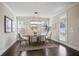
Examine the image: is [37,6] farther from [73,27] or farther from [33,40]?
[33,40]

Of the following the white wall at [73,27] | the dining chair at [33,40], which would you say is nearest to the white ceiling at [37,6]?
the white wall at [73,27]

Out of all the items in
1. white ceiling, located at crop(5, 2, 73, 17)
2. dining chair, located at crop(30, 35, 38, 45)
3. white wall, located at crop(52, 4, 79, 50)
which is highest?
white ceiling, located at crop(5, 2, 73, 17)

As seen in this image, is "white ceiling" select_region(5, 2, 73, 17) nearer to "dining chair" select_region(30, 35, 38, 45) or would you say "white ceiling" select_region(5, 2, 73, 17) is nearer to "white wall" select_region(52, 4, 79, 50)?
"white wall" select_region(52, 4, 79, 50)

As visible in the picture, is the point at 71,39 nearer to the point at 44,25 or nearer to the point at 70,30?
the point at 70,30

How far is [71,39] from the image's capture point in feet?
19.1

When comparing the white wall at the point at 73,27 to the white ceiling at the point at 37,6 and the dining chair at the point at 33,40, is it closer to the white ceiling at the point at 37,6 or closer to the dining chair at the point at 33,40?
the white ceiling at the point at 37,6

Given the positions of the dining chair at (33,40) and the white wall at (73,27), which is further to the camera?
the dining chair at (33,40)

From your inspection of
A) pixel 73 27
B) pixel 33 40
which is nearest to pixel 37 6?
pixel 73 27

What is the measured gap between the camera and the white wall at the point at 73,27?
5.22 metres

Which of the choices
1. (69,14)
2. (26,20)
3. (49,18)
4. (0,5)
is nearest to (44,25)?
(49,18)

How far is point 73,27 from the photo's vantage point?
5.59 m

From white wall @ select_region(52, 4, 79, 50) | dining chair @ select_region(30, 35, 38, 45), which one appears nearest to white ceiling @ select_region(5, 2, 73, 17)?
white wall @ select_region(52, 4, 79, 50)

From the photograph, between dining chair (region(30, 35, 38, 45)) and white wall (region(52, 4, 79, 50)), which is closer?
white wall (region(52, 4, 79, 50))

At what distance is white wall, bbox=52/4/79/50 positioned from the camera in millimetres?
5223
